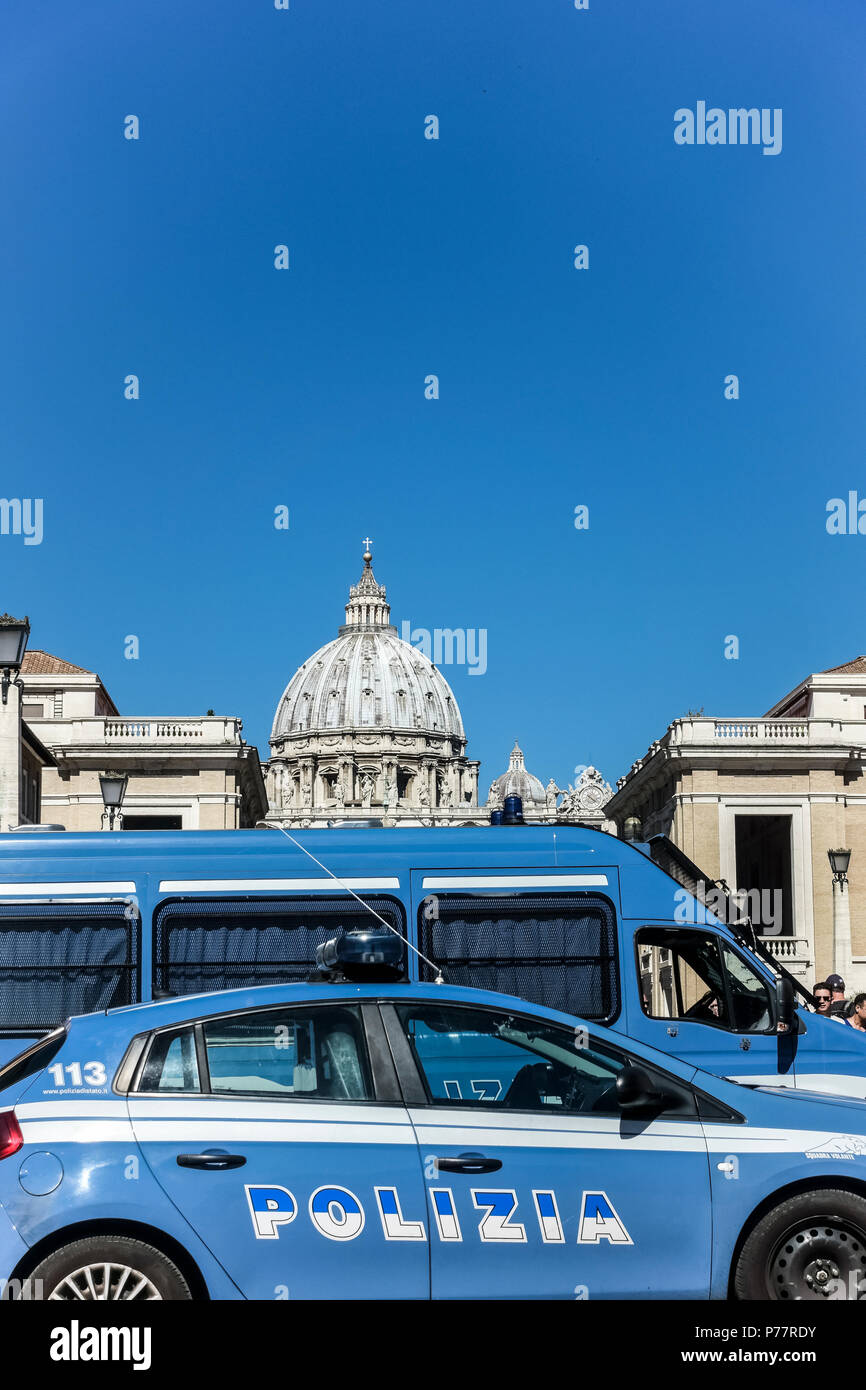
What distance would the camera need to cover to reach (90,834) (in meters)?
11.4

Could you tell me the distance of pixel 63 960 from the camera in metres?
10.9

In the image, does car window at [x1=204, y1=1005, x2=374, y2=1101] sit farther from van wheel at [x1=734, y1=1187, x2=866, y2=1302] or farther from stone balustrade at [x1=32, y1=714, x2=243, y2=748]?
stone balustrade at [x1=32, y1=714, x2=243, y2=748]

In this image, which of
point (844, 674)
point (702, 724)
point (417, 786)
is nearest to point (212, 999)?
point (702, 724)

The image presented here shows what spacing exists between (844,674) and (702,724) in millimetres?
8005

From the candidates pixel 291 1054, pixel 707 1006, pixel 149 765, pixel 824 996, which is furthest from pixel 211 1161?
pixel 149 765

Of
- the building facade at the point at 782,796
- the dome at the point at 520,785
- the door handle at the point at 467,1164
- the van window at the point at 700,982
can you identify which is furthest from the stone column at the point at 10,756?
the dome at the point at 520,785

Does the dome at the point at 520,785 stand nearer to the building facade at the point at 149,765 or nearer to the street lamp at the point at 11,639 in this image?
the building facade at the point at 149,765

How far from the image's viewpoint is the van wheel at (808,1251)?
20.4ft

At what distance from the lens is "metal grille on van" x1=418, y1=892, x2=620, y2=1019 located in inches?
431

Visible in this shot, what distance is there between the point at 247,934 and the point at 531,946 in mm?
1937

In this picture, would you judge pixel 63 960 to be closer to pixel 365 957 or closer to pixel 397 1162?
pixel 365 957

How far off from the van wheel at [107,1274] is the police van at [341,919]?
4.95 m

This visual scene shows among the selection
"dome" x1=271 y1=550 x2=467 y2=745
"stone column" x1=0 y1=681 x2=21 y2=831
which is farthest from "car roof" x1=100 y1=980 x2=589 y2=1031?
"dome" x1=271 y1=550 x2=467 y2=745
